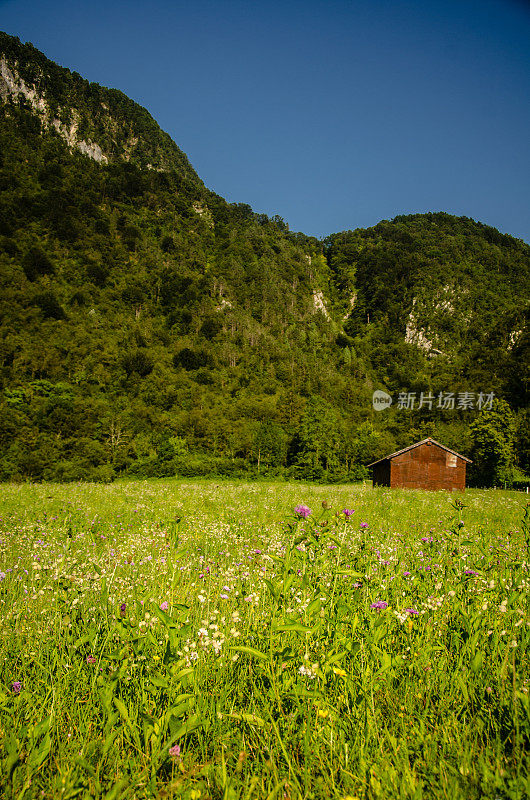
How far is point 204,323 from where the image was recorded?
83.9m

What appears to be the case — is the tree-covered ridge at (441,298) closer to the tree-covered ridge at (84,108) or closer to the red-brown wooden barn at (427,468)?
the red-brown wooden barn at (427,468)

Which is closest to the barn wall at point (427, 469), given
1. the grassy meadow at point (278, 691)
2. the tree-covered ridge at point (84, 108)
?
the grassy meadow at point (278, 691)

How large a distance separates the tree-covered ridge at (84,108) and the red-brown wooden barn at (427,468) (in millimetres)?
152182

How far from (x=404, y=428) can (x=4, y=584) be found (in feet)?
233

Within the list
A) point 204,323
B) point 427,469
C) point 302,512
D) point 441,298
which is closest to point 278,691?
point 302,512

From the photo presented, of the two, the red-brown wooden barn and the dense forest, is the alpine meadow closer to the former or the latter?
the dense forest

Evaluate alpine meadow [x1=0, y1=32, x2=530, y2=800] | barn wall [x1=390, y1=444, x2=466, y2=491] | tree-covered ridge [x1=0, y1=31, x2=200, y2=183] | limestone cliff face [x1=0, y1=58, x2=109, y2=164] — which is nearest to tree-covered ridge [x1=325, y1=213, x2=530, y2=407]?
alpine meadow [x1=0, y1=32, x2=530, y2=800]

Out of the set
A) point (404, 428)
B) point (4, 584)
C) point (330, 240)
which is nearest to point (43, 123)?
point (330, 240)

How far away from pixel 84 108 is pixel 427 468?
17500 cm

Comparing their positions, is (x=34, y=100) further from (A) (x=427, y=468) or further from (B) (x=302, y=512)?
(B) (x=302, y=512)

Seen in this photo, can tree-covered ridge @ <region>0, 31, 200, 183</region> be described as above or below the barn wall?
above

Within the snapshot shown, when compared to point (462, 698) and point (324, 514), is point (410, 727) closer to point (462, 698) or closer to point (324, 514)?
point (462, 698)

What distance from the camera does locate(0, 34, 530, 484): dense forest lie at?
47.9 meters

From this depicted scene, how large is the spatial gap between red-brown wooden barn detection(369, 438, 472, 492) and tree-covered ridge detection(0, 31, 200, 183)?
499 feet
